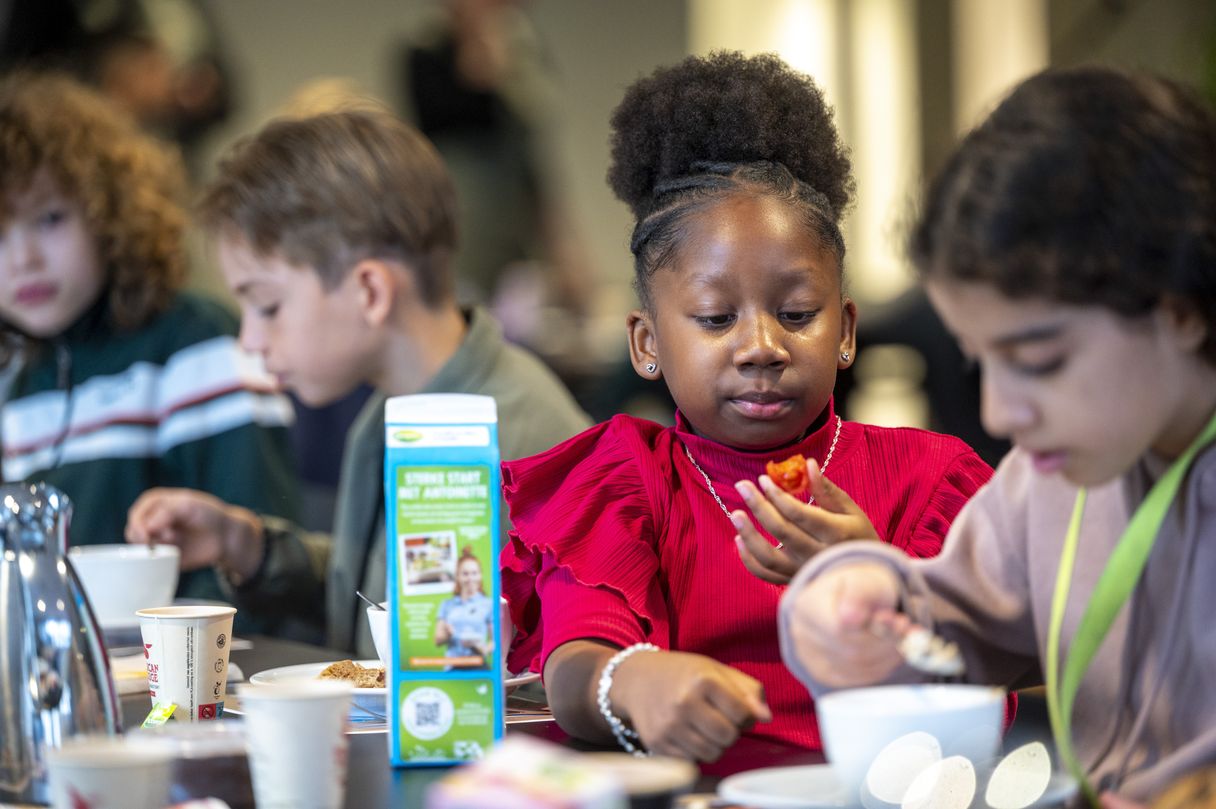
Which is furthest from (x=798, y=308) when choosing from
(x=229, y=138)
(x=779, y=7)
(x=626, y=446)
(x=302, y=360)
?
(x=779, y=7)

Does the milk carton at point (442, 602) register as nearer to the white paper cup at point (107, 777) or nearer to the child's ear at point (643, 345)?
the white paper cup at point (107, 777)

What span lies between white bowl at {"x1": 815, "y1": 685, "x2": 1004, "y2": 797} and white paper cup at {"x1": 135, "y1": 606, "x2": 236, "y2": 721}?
0.57 metres

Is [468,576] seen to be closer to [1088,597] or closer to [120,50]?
[1088,597]

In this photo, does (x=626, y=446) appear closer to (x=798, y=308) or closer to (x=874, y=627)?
(x=798, y=308)

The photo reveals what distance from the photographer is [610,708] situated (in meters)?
0.99

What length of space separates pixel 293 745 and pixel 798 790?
0.29 meters

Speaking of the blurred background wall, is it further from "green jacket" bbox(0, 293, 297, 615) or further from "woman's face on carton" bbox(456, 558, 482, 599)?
"woman's face on carton" bbox(456, 558, 482, 599)

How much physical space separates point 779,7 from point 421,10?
173 cm

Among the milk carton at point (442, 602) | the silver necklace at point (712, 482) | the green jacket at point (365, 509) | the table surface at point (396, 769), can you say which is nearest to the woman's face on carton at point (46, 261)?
the green jacket at point (365, 509)

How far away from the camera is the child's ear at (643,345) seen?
4.25 ft

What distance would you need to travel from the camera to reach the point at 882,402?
5.16m

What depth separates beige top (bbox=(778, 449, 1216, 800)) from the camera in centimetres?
86

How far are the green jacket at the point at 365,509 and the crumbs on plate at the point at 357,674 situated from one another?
46 cm

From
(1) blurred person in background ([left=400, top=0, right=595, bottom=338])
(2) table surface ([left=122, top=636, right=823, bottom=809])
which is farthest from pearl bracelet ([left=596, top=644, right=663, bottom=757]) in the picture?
(1) blurred person in background ([left=400, top=0, right=595, bottom=338])
